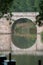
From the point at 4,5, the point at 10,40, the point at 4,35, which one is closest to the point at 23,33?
the point at 10,40

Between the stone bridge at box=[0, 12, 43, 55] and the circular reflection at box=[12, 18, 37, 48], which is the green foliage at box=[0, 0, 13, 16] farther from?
the stone bridge at box=[0, 12, 43, 55]

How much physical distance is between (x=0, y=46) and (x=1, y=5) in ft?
25.1

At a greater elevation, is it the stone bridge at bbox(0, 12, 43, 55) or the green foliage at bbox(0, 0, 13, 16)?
the green foliage at bbox(0, 0, 13, 16)

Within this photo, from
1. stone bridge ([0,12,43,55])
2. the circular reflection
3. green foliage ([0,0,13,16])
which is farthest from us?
stone bridge ([0,12,43,55])

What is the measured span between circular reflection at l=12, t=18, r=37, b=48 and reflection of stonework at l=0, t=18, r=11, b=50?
0.20 metres

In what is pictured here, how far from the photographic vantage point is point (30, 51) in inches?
386

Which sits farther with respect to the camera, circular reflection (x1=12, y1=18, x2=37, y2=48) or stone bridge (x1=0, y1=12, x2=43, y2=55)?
stone bridge (x1=0, y1=12, x2=43, y2=55)

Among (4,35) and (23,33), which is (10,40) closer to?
(4,35)

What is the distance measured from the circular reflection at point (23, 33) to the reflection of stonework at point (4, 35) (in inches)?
8.0

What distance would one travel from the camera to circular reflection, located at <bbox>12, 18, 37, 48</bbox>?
9.54m

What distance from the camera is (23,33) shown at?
9.64 meters

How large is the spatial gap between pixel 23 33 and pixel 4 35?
0.82 meters

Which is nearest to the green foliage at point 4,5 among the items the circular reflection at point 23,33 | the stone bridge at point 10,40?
the circular reflection at point 23,33

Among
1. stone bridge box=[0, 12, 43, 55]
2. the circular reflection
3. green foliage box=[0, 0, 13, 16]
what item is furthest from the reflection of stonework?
green foliage box=[0, 0, 13, 16]
